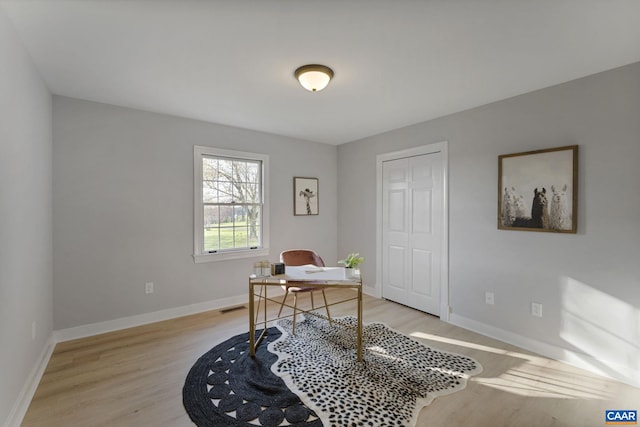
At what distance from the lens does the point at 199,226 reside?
3701 millimetres

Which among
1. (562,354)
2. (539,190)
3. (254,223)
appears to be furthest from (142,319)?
(539,190)

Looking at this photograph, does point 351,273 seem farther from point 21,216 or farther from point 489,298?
point 21,216

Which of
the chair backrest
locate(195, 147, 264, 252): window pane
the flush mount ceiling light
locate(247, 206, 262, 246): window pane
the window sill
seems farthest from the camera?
locate(247, 206, 262, 246): window pane

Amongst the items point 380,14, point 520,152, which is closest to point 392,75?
point 380,14

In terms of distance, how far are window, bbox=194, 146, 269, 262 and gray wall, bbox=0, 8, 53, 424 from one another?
1464 mm

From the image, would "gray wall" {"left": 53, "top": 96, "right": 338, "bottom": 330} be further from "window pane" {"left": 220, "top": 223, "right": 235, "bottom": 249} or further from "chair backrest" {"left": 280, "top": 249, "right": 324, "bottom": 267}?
"chair backrest" {"left": 280, "top": 249, "right": 324, "bottom": 267}

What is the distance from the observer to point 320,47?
6.65ft

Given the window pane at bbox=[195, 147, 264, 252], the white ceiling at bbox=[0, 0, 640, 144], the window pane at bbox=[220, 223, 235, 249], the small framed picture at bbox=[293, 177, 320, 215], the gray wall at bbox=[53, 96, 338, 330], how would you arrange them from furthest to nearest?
the small framed picture at bbox=[293, 177, 320, 215] < the window pane at bbox=[220, 223, 235, 249] < the window pane at bbox=[195, 147, 264, 252] < the gray wall at bbox=[53, 96, 338, 330] < the white ceiling at bbox=[0, 0, 640, 144]

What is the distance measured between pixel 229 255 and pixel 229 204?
0.71m

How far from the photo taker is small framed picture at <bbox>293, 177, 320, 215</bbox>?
15.1 ft

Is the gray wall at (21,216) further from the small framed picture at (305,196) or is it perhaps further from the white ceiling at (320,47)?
the small framed picture at (305,196)

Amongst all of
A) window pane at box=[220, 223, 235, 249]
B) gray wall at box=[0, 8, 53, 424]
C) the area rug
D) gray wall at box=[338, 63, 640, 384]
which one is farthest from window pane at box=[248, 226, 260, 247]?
gray wall at box=[338, 63, 640, 384]

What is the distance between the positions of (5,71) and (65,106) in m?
1.44

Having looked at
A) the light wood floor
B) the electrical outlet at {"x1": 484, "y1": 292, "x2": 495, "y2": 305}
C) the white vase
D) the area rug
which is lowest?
the light wood floor
